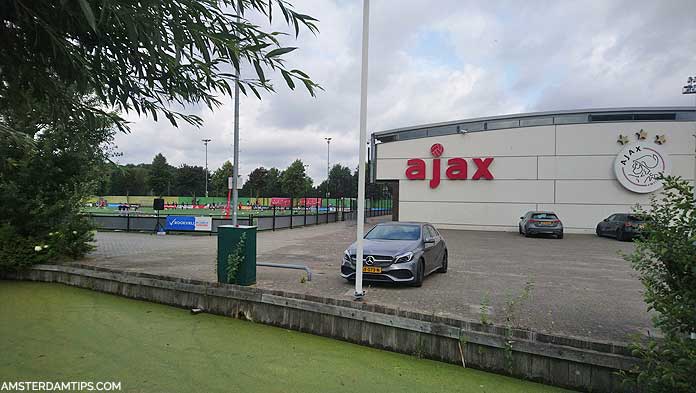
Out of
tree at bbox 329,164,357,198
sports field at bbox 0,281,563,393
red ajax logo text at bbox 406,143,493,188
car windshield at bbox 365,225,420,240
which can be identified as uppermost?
tree at bbox 329,164,357,198

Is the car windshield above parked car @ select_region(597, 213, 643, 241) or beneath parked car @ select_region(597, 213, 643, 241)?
above

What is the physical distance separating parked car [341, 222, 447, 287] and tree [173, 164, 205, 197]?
77.5m

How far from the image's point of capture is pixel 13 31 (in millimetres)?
2863

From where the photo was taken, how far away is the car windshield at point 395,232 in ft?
26.7

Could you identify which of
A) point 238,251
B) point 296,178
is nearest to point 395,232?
point 238,251

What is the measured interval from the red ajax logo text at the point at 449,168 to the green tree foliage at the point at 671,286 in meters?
20.3

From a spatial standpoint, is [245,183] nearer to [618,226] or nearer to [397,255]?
[618,226]

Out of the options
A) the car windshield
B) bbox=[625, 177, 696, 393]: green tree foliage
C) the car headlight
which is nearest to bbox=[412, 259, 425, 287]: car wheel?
the car headlight

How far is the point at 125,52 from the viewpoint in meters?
3.20

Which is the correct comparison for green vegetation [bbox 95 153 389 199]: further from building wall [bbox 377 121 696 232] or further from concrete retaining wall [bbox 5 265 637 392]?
concrete retaining wall [bbox 5 265 637 392]

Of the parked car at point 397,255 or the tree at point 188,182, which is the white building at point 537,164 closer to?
the parked car at point 397,255

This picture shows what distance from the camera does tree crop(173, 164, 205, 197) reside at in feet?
266

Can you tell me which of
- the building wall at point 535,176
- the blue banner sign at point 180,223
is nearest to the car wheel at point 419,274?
the blue banner sign at point 180,223

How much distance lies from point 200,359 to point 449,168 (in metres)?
20.8
